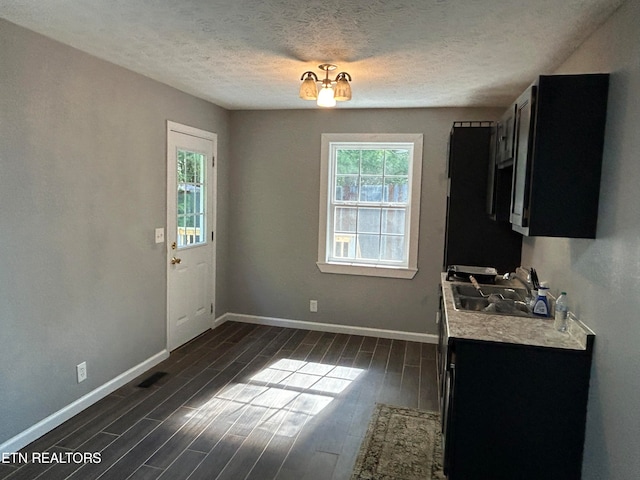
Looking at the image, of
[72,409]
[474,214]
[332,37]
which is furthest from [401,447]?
[332,37]

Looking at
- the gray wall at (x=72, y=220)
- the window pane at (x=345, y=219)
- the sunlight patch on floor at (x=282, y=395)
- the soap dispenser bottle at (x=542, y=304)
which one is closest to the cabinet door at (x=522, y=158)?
the soap dispenser bottle at (x=542, y=304)

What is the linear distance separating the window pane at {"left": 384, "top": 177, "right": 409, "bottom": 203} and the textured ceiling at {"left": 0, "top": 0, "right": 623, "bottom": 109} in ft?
3.79

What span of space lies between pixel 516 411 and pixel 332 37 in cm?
212

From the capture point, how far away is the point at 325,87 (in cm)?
301

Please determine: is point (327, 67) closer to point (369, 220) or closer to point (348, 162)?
point (348, 162)

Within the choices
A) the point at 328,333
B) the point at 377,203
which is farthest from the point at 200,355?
the point at 377,203

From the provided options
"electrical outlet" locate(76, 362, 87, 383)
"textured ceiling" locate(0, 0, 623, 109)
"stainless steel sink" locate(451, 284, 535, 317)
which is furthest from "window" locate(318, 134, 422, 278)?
"electrical outlet" locate(76, 362, 87, 383)

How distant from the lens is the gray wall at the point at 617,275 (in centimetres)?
161

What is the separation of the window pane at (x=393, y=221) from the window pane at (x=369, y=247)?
0.15 meters

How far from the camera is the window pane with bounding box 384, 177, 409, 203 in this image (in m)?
4.49

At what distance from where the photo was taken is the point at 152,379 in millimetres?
3475

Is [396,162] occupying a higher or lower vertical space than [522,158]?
higher

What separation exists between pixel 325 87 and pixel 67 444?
2.77 m

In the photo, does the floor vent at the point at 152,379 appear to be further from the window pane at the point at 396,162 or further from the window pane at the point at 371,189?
the window pane at the point at 396,162
